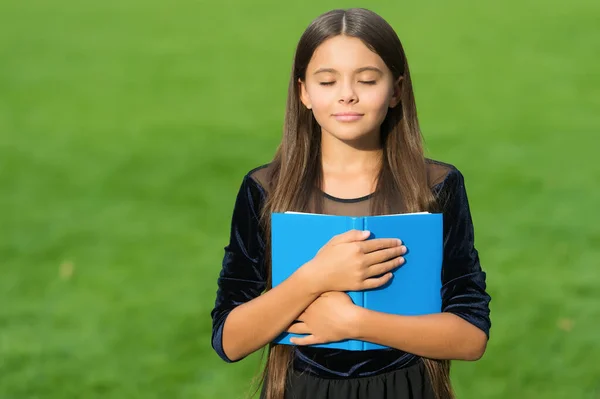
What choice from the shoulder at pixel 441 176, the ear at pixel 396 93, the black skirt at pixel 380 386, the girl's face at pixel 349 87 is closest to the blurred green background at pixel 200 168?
the black skirt at pixel 380 386

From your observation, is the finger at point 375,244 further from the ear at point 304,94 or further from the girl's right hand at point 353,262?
the ear at point 304,94

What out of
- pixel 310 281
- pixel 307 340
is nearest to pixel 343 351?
pixel 307 340

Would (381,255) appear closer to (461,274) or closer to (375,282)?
(375,282)

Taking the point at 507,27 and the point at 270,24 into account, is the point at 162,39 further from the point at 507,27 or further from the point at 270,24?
the point at 507,27

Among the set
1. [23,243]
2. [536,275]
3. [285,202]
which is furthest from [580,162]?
[285,202]

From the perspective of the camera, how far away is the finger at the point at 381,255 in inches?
95.9

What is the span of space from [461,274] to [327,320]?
14.2 inches

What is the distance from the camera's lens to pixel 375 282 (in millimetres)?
2467

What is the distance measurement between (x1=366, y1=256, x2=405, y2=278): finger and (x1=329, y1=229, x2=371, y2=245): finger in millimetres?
71

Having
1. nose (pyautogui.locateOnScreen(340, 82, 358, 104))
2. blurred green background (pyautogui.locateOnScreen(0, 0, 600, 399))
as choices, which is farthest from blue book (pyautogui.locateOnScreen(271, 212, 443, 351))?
blurred green background (pyautogui.locateOnScreen(0, 0, 600, 399))

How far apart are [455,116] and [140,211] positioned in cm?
317

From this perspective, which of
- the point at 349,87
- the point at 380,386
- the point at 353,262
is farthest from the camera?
the point at 380,386

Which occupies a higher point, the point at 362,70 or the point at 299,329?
the point at 362,70

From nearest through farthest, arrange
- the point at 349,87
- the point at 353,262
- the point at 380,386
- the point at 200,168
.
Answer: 1. the point at 353,262
2. the point at 349,87
3. the point at 380,386
4. the point at 200,168
